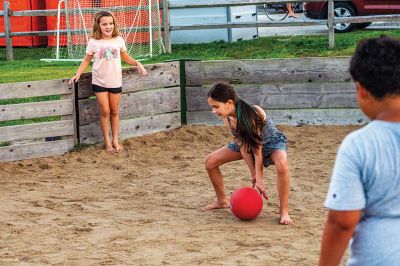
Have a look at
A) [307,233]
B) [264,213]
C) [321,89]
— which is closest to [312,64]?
[321,89]

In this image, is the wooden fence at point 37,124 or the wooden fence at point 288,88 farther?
the wooden fence at point 288,88

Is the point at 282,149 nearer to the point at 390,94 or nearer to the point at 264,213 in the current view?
the point at 264,213

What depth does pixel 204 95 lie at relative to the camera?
39.4 ft

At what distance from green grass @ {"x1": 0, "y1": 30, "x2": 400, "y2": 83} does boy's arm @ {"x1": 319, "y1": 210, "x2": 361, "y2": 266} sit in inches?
442

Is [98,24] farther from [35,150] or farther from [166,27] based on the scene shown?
[166,27]

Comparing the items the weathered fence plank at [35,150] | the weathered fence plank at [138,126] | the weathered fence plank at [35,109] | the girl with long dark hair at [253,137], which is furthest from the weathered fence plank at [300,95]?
the girl with long dark hair at [253,137]

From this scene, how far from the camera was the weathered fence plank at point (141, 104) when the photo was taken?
10969mm

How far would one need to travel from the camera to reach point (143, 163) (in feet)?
33.3

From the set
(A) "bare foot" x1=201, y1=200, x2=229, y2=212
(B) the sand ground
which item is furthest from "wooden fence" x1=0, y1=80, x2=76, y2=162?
(A) "bare foot" x1=201, y1=200, x2=229, y2=212

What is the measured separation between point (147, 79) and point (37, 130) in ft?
5.87

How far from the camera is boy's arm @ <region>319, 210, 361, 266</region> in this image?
117 inches

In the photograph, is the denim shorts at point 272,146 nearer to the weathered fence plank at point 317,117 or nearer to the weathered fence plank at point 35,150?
the weathered fence plank at point 35,150

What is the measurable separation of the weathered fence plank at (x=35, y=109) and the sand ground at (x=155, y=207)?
0.53 meters

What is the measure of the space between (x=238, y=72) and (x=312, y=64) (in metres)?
0.96
